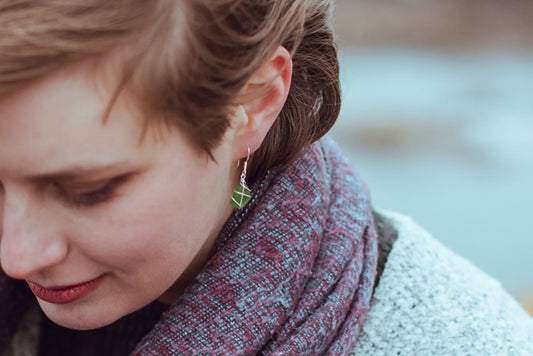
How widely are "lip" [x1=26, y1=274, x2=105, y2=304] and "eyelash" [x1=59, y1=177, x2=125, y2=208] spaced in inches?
6.2

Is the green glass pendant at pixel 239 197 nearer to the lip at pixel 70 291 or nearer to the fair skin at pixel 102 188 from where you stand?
the fair skin at pixel 102 188

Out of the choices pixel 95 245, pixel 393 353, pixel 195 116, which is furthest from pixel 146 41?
pixel 393 353

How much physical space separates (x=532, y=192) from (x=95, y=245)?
3.93 m

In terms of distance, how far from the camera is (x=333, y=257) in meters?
1.40

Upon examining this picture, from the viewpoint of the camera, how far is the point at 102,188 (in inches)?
44.4

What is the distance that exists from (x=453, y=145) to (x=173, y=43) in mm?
4301

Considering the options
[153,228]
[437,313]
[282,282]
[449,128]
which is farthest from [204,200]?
[449,128]

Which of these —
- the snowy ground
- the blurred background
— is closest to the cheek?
the blurred background

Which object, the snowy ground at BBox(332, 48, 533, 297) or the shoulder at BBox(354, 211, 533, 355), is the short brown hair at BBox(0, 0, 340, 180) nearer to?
the shoulder at BBox(354, 211, 533, 355)

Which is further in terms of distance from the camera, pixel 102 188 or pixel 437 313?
pixel 437 313

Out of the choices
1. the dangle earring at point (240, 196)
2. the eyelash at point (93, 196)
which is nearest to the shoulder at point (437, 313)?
the dangle earring at point (240, 196)

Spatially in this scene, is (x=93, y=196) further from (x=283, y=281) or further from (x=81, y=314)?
(x=283, y=281)

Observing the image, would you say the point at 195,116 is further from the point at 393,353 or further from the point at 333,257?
the point at 393,353

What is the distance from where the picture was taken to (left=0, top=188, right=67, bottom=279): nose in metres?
1.14
